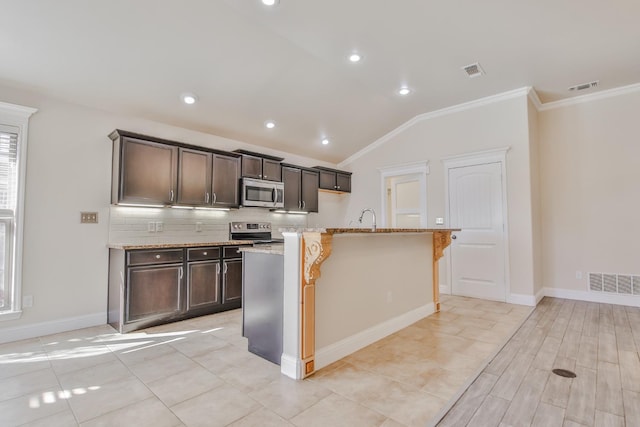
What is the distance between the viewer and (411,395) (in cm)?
208

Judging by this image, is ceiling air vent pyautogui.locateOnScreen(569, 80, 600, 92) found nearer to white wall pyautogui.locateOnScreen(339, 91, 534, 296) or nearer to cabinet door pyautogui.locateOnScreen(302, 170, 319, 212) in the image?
white wall pyautogui.locateOnScreen(339, 91, 534, 296)

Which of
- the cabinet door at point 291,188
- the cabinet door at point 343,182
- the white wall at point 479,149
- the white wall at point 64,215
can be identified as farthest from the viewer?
the cabinet door at point 343,182

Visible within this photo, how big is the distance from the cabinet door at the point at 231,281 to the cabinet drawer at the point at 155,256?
609mm

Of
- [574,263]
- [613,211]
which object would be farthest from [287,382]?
[613,211]

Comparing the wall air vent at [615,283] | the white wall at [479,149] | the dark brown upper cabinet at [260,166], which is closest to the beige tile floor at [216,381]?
the white wall at [479,149]

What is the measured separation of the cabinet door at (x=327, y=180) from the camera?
6.19 metres

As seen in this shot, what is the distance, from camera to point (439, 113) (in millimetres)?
5395

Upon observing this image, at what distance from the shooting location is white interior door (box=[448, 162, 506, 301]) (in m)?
4.73

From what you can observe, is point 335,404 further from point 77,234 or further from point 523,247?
point 523,247

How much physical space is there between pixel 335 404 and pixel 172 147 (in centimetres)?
343

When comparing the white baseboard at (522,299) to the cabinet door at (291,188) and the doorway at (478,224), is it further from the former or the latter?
the cabinet door at (291,188)

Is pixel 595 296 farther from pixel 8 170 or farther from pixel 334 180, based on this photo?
pixel 8 170

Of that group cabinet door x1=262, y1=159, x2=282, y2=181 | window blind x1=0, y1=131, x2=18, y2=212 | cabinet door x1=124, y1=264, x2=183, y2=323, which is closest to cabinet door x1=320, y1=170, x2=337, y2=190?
cabinet door x1=262, y1=159, x2=282, y2=181

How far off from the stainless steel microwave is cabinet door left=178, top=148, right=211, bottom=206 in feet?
1.88
